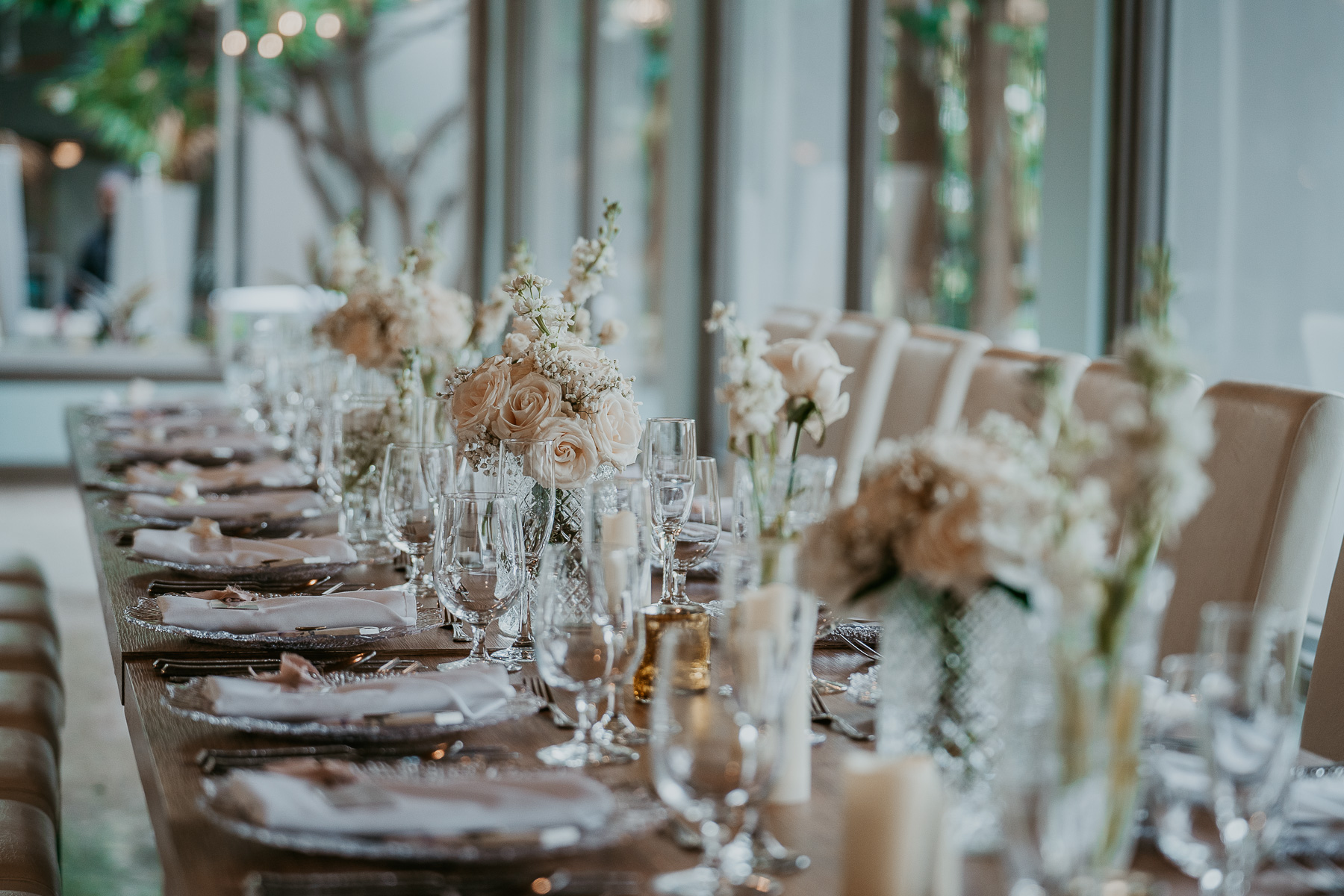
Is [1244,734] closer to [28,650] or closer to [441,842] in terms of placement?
[441,842]

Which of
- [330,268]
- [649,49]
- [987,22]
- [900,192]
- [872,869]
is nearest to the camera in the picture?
[872,869]

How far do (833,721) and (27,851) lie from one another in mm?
978

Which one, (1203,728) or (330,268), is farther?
(330,268)

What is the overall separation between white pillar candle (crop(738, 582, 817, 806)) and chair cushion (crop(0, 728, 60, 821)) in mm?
1158

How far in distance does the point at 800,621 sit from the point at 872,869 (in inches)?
7.8

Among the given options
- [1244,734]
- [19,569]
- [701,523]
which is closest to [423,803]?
[1244,734]

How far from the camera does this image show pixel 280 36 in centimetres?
831

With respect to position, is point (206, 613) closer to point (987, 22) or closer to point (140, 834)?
point (140, 834)

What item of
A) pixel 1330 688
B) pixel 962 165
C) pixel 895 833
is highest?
pixel 962 165

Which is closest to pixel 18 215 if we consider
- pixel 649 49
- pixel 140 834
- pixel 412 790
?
pixel 649 49

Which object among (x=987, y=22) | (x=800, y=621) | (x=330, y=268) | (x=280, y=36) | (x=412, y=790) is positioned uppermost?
(x=280, y=36)

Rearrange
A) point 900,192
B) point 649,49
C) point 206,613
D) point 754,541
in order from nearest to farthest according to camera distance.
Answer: point 754,541
point 206,613
point 900,192
point 649,49

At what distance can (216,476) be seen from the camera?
8.09 feet

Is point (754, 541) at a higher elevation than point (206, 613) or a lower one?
higher
